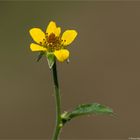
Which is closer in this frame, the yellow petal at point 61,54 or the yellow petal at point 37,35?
the yellow petal at point 61,54

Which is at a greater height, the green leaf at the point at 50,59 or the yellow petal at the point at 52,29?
the yellow petal at the point at 52,29

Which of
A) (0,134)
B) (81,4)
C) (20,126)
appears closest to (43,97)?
(20,126)

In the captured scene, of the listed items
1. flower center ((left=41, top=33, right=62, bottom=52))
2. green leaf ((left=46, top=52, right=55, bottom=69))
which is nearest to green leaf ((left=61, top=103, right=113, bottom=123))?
green leaf ((left=46, top=52, right=55, bottom=69))

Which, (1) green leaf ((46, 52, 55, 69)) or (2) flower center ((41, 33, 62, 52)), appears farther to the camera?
(2) flower center ((41, 33, 62, 52))

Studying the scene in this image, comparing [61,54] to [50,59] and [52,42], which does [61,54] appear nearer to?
[50,59]

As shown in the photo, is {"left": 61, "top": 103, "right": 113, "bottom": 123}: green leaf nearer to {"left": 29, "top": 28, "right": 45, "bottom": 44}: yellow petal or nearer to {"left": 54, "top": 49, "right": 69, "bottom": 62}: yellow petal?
{"left": 54, "top": 49, "right": 69, "bottom": 62}: yellow petal

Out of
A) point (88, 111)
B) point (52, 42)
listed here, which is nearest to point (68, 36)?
point (52, 42)

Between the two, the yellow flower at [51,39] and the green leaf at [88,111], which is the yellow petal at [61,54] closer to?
the yellow flower at [51,39]

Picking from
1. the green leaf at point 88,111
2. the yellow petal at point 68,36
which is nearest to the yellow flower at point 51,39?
the yellow petal at point 68,36
